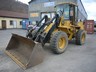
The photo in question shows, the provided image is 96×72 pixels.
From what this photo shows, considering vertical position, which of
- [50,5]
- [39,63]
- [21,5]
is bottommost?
[39,63]

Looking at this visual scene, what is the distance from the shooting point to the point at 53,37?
5215mm

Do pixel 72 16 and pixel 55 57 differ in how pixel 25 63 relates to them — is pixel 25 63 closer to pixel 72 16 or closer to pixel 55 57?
pixel 55 57

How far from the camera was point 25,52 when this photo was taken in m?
4.97

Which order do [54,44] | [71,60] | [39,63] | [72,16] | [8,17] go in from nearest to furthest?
[39,63]
[71,60]
[54,44]
[72,16]
[8,17]

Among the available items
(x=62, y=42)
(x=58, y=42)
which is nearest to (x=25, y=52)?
(x=58, y=42)

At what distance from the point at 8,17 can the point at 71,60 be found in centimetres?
2422

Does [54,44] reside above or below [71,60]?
above

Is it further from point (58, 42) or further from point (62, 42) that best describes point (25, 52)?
point (62, 42)

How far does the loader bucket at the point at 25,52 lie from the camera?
4.11m

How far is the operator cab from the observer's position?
697cm

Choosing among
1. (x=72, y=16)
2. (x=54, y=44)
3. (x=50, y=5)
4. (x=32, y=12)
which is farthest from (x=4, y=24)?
(x=54, y=44)

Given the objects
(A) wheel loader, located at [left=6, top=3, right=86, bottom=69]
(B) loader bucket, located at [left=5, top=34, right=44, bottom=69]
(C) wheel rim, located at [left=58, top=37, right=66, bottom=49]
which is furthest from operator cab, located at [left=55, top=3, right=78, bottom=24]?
(B) loader bucket, located at [left=5, top=34, right=44, bottom=69]

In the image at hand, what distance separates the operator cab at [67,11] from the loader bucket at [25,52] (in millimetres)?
2815

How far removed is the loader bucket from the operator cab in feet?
9.24
